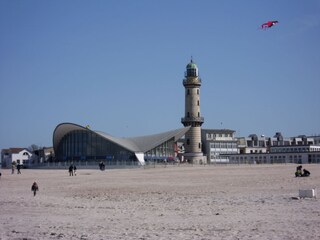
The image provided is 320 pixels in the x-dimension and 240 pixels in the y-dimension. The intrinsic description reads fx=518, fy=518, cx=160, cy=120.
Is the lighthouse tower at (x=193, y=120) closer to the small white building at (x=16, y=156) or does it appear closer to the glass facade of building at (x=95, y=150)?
the glass facade of building at (x=95, y=150)

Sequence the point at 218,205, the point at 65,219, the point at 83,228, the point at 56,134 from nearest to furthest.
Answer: the point at 83,228 < the point at 65,219 < the point at 218,205 < the point at 56,134

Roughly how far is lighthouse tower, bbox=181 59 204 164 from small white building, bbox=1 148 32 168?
28124 mm

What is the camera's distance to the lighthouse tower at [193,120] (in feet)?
249

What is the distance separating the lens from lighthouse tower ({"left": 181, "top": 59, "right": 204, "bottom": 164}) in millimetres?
76031

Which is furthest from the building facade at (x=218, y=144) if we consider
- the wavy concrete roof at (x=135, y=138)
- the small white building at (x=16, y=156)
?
the small white building at (x=16, y=156)

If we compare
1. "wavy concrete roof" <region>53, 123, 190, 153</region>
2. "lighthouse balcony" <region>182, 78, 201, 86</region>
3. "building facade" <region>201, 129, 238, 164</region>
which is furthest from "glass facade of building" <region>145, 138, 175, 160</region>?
"building facade" <region>201, 129, 238, 164</region>

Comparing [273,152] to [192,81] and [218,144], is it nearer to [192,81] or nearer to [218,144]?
[218,144]

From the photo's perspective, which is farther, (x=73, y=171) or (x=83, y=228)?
(x=73, y=171)

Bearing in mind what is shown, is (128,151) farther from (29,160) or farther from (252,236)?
(252,236)

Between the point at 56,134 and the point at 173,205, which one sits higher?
the point at 56,134

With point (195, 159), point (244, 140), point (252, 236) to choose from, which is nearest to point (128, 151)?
point (195, 159)

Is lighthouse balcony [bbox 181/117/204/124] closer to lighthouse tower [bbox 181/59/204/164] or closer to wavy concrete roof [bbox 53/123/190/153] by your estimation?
lighthouse tower [bbox 181/59/204/164]

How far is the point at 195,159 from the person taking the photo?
75.9m

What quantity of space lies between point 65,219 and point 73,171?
1296 inches
